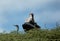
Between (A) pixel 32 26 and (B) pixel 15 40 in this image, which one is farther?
(A) pixel 32 26

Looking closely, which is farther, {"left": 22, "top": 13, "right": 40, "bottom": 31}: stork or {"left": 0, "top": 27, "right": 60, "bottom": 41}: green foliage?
{"left": 22, "top": 13, "right": 40, "bottom": 31}: stork

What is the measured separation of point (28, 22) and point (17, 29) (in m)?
0.89

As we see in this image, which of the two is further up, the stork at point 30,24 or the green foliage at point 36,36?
the stork at point 30,24

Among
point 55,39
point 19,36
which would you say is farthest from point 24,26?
point 55,39

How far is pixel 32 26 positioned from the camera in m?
12.9

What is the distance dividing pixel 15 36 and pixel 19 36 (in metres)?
0.21

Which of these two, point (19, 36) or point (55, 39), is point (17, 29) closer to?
point (19, 36)

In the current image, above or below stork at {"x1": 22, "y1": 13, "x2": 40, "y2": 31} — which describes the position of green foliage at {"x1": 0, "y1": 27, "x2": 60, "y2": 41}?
below

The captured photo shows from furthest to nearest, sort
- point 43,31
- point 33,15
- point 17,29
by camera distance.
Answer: point 33,15
point 17,29
point 43,31

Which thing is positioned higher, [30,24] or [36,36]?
[30,24]

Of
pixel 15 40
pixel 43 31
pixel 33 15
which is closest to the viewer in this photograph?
pixel 15 40

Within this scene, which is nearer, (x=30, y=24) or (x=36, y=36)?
(x=36, y=36)

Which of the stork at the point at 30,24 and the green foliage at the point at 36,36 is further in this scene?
the stork at the point at 30,24

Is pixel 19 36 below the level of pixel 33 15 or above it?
below
